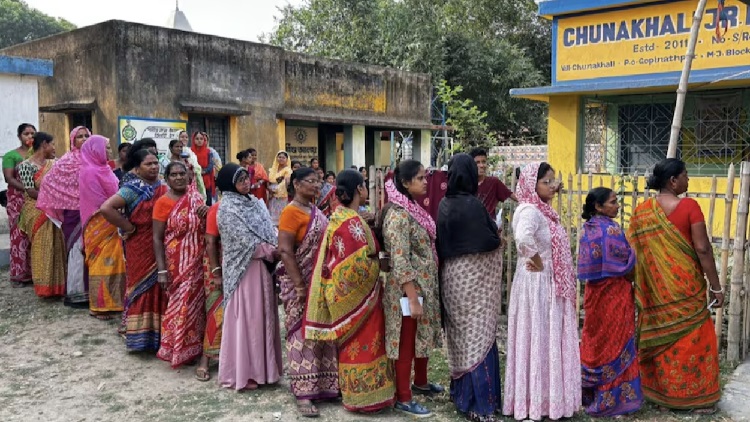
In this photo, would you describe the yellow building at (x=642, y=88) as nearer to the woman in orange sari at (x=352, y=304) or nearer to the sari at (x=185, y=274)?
the woman in orange sari at (x=352, y=304)

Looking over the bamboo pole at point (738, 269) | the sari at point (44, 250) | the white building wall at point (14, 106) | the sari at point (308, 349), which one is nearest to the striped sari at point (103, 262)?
the sari at point (44, 250)

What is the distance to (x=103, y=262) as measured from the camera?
5336 millimetres

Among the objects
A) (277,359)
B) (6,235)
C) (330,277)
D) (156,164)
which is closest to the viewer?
(330,277)

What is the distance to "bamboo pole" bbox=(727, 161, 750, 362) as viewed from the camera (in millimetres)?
4406

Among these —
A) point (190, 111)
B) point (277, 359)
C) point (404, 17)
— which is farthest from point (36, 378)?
point (404, 17)

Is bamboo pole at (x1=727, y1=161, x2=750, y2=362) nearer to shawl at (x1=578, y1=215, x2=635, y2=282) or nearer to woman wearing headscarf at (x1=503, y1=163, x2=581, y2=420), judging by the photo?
shawl at (x1=578, y1=215, x2=635, y2=282)

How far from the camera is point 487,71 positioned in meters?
22.9

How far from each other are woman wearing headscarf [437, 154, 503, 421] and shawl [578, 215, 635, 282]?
0.57m

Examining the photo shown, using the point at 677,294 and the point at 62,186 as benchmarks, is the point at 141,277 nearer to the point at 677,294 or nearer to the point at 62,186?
the point at 62,186

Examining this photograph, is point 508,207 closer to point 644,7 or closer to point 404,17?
point 644,7

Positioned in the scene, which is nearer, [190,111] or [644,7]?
[644,7]

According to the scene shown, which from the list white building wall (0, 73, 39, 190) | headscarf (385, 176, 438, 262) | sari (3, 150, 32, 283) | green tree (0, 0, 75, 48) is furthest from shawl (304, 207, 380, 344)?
green tree (0, 0, 75, 48)

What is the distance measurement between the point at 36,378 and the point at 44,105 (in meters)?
10.8

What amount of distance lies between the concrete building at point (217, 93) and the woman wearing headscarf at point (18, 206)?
16.7 feet
